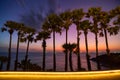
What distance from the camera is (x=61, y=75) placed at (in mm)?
5289

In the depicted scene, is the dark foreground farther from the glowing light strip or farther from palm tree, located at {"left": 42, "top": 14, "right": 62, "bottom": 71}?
palm tree, located at {"left": 42, "top": 14, "right": 62, "bottom": 71}

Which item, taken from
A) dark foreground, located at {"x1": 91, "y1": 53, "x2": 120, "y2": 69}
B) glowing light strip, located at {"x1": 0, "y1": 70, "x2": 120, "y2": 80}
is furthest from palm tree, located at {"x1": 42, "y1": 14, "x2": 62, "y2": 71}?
dark foreground, located at {"x1": 91, "y1": 53, "x2": 120, "y2": 69}

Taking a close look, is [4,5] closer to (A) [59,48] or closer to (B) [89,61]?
Answer: (A) [59,48]

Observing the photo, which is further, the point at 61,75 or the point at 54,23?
the point at 54,23

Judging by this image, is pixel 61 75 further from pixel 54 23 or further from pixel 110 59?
pixel 54 23

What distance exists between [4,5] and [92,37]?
15.8 ft

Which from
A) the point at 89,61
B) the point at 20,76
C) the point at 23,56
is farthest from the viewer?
the point at 89,61

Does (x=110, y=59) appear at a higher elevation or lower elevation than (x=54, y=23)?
lower

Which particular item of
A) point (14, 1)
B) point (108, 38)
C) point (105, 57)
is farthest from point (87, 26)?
point (14, 1)

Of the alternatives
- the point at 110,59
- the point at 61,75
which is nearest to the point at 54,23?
the point at 110,59

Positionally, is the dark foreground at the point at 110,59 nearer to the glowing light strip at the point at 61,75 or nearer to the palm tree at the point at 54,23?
the glowing light strip at the point at 61,75

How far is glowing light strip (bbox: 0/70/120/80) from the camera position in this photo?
16.3 feet

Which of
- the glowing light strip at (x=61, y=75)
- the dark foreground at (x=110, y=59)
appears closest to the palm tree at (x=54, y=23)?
the glowing light strip at (x=61, y=75)

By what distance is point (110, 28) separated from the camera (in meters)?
Answer: 9.98
